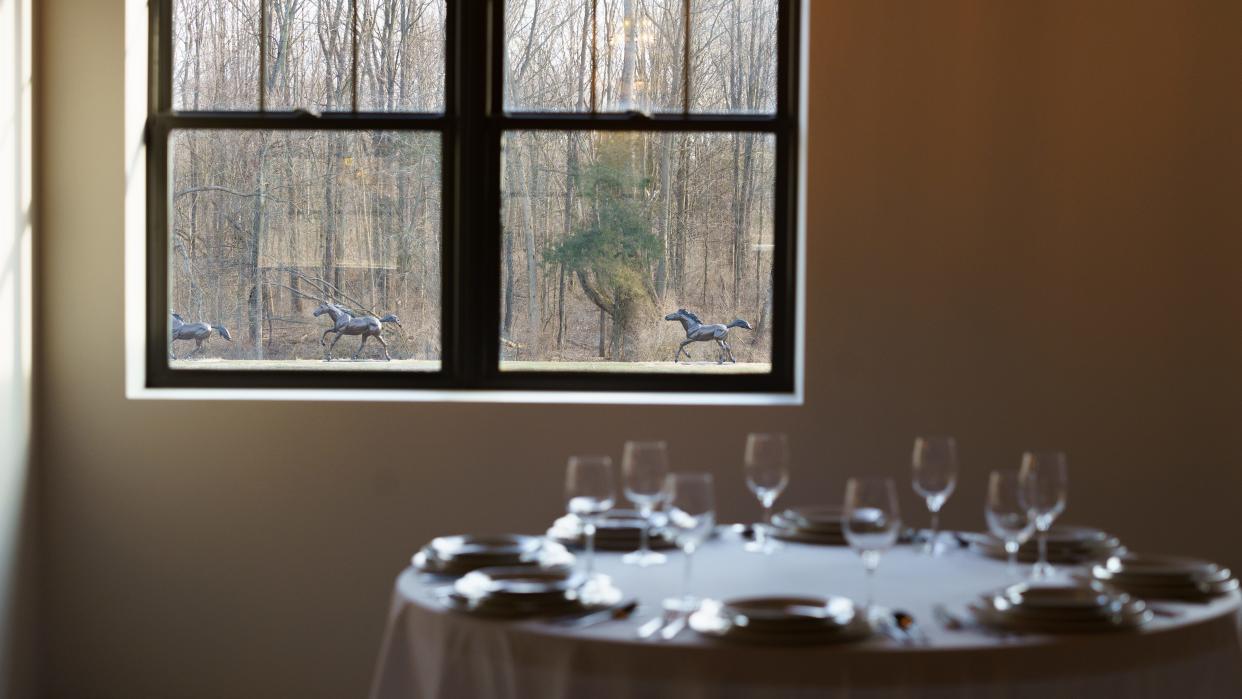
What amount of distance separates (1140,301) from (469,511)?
194 cm

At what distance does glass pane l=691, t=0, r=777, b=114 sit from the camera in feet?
12.1

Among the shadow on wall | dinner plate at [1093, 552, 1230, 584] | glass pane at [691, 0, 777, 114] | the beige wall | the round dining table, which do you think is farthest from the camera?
glass pane at [691, 0, 777, 114]

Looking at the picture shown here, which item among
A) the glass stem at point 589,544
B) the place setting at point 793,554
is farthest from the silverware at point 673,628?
the glass stem at point 589,544

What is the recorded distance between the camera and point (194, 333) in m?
3.76

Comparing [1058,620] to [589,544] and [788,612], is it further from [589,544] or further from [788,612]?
[589,544]

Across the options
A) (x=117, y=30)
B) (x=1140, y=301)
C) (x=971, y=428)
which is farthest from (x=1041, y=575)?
(x=117, y=30)

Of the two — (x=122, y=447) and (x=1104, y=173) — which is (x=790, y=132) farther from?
(x=122, y=447)

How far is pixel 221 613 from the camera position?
3.58m

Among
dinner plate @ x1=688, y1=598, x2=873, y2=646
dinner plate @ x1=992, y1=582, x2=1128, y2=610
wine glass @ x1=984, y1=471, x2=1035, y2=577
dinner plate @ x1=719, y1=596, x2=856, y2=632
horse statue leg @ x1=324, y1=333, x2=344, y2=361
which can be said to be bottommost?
dinner plate @ x1=688, y1=598, x2=873, y2=646

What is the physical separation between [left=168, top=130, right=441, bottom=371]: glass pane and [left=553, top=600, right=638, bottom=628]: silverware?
2037 millimetres

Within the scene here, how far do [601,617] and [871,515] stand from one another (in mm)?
403

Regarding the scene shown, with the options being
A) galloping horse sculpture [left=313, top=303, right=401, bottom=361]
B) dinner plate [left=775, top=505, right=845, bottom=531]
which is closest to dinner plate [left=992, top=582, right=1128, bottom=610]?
dinner plate [left=775, top=505, right=845, bottom=531]

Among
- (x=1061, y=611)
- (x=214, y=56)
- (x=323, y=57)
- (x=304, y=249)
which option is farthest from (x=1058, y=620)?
(x=214, y=56)

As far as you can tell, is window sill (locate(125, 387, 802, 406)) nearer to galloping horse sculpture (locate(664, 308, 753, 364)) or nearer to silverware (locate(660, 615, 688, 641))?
galloping horse sculpture (locate(664, 308, 753, 364))
